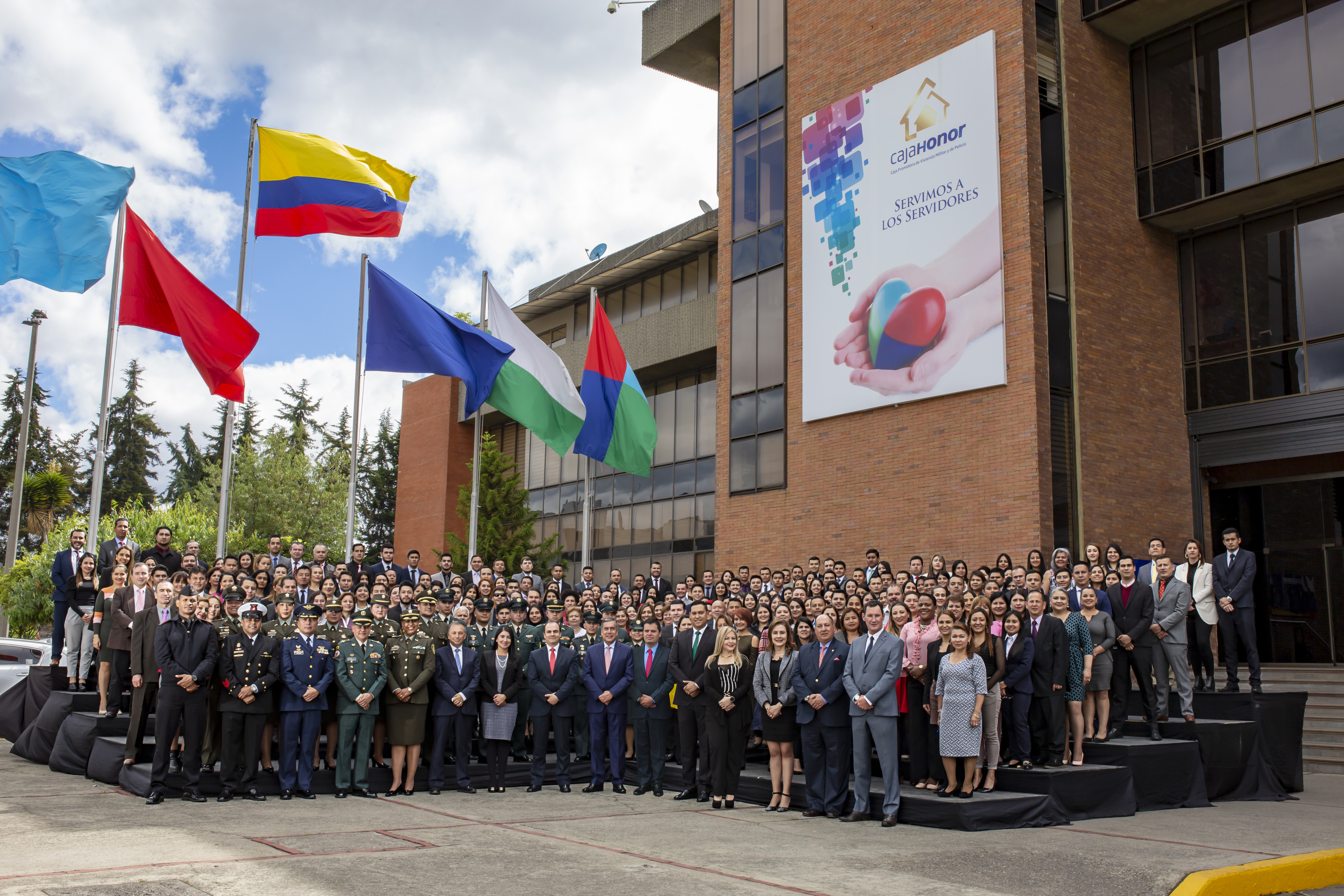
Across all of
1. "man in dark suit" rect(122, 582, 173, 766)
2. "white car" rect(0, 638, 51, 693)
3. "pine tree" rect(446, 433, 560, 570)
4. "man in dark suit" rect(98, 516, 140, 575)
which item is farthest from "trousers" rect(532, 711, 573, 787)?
"pine tree" rect(446, 433, 560, 570)

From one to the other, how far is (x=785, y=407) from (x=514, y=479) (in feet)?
38.3

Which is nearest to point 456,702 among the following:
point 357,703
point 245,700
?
point 357,703

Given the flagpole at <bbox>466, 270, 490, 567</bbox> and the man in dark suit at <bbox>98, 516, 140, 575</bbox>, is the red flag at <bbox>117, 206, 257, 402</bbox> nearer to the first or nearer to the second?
the man in dark suit at <bbox>98, 516, 140, 575</bbox>

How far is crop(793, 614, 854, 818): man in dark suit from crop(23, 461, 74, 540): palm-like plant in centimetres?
3555

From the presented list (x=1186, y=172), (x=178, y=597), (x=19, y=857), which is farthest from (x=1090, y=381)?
(x=19, y=857)

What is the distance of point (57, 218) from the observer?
14.6m

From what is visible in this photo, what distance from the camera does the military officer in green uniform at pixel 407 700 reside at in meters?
12.0

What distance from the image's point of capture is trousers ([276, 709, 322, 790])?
450 inches

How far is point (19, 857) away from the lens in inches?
303

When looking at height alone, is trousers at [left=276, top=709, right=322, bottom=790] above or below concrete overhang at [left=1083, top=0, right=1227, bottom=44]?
below

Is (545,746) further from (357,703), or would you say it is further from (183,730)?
(183,730)

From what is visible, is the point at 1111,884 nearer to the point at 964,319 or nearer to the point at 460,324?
the point at 460,324

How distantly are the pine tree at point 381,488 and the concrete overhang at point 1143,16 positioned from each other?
46257 millimetres

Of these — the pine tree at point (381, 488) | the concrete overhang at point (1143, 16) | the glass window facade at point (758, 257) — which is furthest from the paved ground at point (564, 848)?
the pine tree at point (381, 488)
